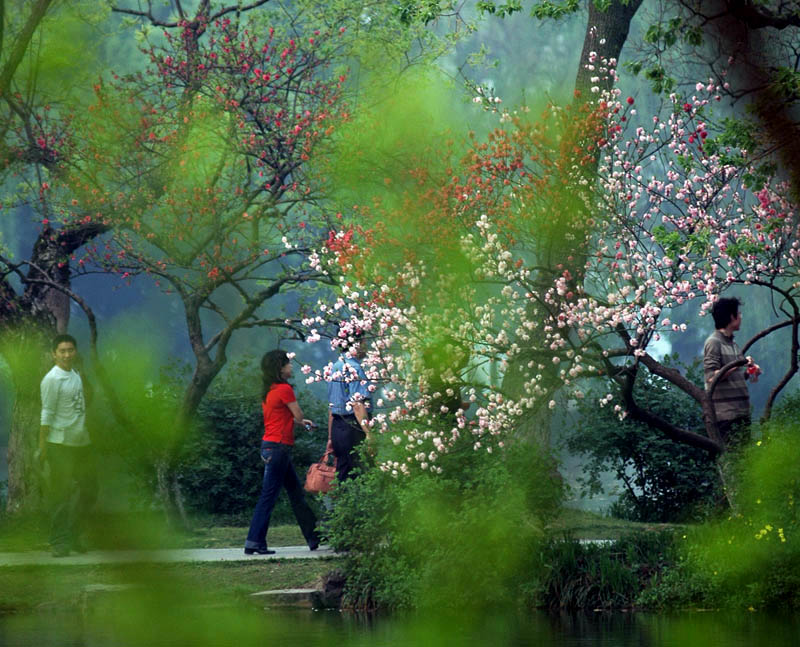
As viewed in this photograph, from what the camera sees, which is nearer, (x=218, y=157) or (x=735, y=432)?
(x=735, y=432)

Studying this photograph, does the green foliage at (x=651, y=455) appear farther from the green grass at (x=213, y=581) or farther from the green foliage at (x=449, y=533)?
the green grass at (x=213, y=581)

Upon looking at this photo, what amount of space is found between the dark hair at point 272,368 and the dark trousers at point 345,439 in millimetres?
702

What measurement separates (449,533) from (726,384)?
114 inches

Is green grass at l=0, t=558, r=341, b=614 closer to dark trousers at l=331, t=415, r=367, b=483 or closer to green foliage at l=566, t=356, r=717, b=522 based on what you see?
dark trousers at l=331, t=415, r=367, b=483

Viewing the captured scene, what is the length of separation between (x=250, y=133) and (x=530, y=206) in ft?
20.9

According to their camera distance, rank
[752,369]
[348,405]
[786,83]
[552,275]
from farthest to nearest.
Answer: [348,405]
[552,275]
[752,369]
[786,83]

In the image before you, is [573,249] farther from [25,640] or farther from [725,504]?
[25,640]

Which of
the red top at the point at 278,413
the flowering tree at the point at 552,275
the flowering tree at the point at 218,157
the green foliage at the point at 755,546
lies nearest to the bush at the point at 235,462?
the flowering tree at the point at 218,157

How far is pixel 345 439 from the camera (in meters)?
12.0

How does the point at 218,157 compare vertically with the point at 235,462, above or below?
above

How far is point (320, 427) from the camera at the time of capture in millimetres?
17938

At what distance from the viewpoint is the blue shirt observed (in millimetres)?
10992

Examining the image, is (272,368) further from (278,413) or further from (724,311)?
(724,311)

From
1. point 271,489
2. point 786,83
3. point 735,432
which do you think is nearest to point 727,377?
point 735,432
